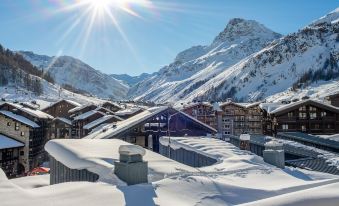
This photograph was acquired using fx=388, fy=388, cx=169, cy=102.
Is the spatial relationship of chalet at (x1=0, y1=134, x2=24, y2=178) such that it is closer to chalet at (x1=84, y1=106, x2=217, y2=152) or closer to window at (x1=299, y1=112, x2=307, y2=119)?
chalet at (x1=84, y1=106, x2=217, y2=152)

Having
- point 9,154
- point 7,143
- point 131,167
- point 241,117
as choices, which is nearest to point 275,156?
point 131,167

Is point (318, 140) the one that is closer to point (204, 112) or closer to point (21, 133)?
point (21, 133)

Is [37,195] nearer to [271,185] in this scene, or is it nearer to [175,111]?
[271,185]

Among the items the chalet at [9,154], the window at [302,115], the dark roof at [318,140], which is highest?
the window at [302,115]

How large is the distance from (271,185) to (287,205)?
5439 mm

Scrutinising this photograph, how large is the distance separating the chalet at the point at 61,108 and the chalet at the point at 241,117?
30521 mm

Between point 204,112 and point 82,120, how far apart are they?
28285 millimetres

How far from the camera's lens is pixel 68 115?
2963 inches

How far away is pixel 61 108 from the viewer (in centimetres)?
7725

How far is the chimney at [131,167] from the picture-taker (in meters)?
8.48

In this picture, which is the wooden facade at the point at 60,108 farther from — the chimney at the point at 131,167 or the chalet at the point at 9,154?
the chimney at the point at 131,167

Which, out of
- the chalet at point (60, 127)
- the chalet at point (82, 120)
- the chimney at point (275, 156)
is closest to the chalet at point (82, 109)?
the chalet at point (60, 127)

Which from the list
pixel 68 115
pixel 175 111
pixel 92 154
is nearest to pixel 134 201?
pixel 92 154

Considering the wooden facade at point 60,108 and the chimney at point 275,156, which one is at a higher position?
the wooden facade at point 60,108
